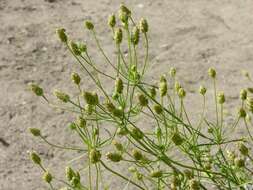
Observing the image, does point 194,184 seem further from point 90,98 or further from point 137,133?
point 90,98

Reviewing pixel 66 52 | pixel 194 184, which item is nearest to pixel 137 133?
pixel 194 184

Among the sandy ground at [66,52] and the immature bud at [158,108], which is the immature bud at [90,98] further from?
the sandy ground at [66,52]

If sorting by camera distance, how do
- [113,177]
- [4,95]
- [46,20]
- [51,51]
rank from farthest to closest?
[46,20], [51,51], [4,95], [113,177]

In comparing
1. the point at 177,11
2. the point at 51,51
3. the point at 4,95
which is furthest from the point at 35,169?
the point at 177,11

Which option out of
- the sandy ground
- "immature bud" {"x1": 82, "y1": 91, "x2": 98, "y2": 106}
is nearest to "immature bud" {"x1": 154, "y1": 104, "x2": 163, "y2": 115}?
"immature bud" {"x1": 82, "y1": 91, "x2": 98, "y2": 106}

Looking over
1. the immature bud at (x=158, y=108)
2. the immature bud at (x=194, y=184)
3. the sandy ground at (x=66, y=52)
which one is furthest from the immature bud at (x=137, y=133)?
the sandy ground at (x=66, y=52)

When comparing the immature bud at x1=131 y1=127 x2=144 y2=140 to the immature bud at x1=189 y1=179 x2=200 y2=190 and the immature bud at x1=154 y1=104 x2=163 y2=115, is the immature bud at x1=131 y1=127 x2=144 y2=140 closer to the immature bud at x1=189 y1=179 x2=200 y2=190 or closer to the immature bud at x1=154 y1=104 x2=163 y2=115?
the immature bud at x1=154 y1=104 x2=163 y2=115

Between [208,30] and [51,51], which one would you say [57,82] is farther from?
[208,30]

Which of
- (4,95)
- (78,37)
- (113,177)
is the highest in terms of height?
(78,37)
